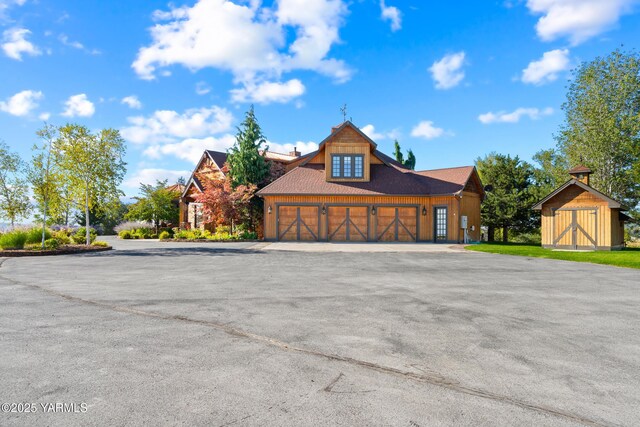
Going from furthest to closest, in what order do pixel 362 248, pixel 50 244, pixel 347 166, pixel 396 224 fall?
pixel 347 166 → pixel 396 224 → pixel 362 248 → pixel 50 244

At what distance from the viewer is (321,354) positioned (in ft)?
14.9

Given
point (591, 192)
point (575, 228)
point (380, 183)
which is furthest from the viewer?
point (380, 183)

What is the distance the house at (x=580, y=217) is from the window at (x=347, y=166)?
39.7 ft

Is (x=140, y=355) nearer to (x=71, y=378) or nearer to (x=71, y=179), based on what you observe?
(x=71, y=378)

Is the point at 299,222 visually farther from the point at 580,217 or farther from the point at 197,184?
the point at 580,217

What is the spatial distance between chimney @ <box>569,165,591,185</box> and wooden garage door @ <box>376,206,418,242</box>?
989 cm

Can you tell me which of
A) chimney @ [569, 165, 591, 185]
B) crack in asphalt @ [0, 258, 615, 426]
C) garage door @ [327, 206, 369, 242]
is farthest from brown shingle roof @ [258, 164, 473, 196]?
crack in asphalt @ [0, 258, 615, 426]

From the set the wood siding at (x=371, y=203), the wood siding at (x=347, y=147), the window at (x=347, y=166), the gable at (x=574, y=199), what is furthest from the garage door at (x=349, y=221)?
the gable at (x=574, y=199)

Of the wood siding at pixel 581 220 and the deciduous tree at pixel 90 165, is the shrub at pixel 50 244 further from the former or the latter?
the wood siding at pixel 581 220

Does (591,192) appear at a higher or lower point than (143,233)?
higher

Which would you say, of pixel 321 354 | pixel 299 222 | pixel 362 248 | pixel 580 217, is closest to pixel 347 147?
pixel 299 222

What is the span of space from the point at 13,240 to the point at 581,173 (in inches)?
1289

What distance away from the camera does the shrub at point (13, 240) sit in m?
19.2

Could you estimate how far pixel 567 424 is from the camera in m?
3.07
